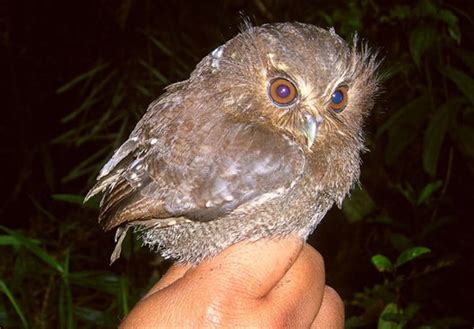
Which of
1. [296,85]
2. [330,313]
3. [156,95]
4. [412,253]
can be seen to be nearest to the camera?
[296,85]

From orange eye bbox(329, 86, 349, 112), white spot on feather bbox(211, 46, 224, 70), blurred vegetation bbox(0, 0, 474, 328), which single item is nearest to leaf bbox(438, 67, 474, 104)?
blurred vegetation bbox(0, 0, 474, 328)

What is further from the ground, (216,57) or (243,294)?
(216,57)

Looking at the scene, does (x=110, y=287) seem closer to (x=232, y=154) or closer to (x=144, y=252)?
(x=144, y=252)

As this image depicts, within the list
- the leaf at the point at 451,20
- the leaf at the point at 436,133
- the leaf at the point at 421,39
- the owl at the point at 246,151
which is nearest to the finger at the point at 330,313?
the owl at the point at 246,151

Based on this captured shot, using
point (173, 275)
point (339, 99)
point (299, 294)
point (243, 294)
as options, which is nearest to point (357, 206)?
point (339, 99)

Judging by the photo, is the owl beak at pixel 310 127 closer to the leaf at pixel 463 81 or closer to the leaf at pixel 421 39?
the leaf at pixel 421 39

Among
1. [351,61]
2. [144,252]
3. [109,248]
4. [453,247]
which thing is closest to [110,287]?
[144,252]

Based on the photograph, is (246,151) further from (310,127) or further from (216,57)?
(216,57)
